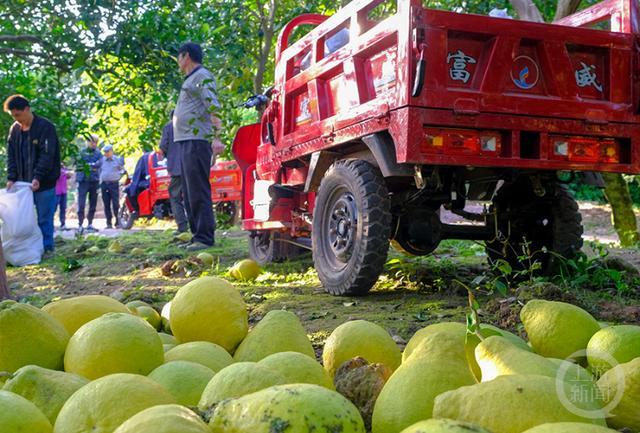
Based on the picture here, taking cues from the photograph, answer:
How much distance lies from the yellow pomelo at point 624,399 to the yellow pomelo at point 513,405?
0.73 ft

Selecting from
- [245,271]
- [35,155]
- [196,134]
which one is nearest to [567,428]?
[245,271]

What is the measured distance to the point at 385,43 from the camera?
4.97 m

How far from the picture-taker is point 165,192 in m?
18.8

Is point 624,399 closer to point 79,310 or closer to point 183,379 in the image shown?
point 183,379

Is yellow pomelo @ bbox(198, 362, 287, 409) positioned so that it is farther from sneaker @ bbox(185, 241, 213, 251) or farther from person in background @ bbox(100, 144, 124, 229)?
person in background @ bbox(100, 144, 124, 229)

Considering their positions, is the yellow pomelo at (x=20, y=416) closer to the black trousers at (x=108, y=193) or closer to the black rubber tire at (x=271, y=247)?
the black rubber tire at (x=271, y=247)

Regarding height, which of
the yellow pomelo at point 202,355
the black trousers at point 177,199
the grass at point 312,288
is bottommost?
the grass at point 312,288

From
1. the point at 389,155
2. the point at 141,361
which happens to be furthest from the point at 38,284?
the point at 141,361

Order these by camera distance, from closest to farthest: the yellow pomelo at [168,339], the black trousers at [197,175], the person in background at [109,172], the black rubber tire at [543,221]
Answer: the yellow pomelo at [168,339] → the black rubber tire at [543,221] → the black trousers at [197,175] → the person in background at [109,172]

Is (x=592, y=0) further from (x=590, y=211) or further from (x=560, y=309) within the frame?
(x=560, y=309)

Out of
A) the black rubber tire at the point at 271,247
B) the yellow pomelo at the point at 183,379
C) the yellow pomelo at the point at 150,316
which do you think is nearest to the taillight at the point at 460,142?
the yellow pomelo at the point at 150,316

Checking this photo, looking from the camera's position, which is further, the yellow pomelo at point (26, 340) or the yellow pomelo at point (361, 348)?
the yellow pomelo at point (361, 348)

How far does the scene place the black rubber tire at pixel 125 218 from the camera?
63.0 ft

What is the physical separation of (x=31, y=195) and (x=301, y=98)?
15.6 feet
